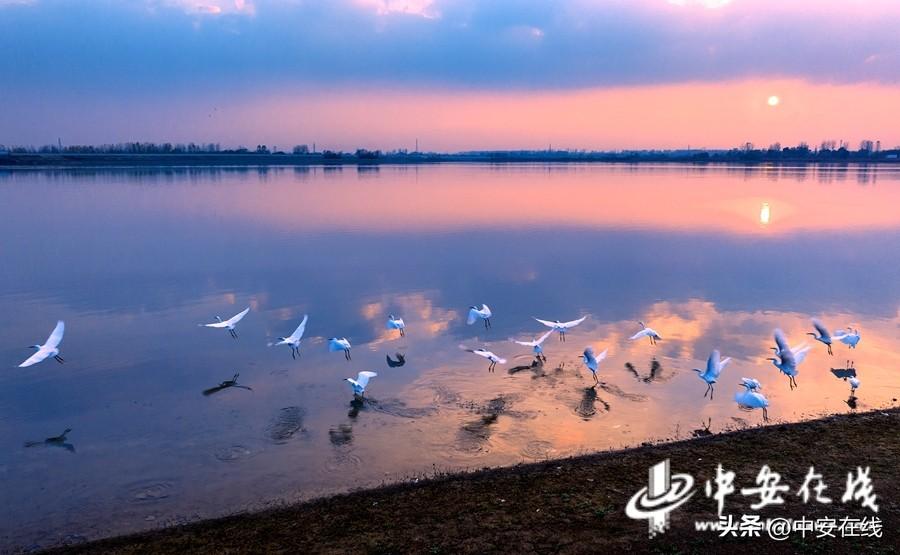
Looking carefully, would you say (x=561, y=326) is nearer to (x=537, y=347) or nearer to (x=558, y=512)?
(x=537, y=347)

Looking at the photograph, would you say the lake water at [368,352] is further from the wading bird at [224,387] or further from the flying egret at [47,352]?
the flying egret at [47,352]

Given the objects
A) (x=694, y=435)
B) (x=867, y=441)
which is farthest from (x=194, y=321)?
(x=867, y=441)

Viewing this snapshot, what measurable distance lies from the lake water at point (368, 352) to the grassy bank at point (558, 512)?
673 millimetres

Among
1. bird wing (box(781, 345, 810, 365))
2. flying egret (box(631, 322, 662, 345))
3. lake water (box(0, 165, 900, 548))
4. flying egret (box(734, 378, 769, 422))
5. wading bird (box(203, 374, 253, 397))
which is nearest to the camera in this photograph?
lake water (box(0, 165, 900, 548))

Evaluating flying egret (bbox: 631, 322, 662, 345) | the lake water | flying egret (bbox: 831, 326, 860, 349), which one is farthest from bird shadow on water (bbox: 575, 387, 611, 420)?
flying egret (bbox: 831, 326, 860, 349)

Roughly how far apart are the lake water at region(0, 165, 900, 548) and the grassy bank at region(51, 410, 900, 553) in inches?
26.5

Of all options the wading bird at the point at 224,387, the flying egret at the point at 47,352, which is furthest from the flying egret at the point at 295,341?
the flying egret at the point at 47,352

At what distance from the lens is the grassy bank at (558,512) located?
6488 millimetres

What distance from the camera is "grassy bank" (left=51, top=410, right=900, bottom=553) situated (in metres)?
6.49

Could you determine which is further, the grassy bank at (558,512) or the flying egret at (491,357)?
the flying egret at (491,357)

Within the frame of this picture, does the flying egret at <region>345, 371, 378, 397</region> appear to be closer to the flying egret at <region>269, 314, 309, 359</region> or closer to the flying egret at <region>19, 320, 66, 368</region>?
the flying egret at <region>269, 314, 309, 359</region>

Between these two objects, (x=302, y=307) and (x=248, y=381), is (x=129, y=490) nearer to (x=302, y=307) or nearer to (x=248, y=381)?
(x=248, y=381)

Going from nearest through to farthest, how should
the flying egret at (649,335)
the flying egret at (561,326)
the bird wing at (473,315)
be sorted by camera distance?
the flying egret at (649,335) < the flying egret at (561,326) < the bird wing at (473,315)

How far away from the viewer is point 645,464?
26.9 ft
